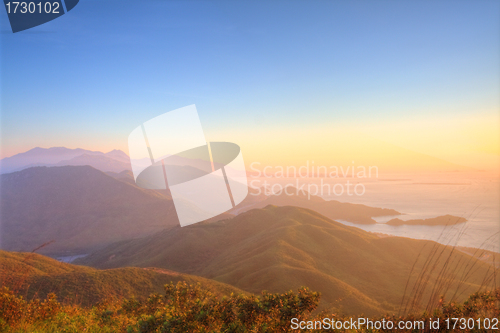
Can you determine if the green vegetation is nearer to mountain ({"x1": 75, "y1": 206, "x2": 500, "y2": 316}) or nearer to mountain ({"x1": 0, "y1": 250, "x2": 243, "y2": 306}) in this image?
mountain ({"x1": 75, "y1": 206, "x2": 500, "y2": 316})

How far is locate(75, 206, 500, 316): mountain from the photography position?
73.7 feet

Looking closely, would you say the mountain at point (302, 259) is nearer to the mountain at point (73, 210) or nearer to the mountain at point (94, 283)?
the mountain at point (94, 283)

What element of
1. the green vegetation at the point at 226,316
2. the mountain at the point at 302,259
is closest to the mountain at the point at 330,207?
the mountain at the point at 302,259

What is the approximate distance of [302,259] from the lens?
2977 centimetres

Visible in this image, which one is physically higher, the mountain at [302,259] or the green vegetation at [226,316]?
the green vegetation at [226,316]

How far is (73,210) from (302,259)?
81868mm

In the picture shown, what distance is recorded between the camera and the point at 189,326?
3.99 meters

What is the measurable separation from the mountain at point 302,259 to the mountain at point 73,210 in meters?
23.1

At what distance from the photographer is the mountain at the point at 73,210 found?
72.8m

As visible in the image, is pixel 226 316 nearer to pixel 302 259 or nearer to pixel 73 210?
pixel 302 259

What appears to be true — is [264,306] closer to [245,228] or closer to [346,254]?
[346,254]

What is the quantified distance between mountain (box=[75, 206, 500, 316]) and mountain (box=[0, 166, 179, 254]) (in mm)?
23076

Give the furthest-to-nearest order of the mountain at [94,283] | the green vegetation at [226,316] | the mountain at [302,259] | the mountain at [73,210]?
the mountain at [73,210] < the mountain at [302,259] < the mountain at [94,283] < the green vegetation at [226,316]

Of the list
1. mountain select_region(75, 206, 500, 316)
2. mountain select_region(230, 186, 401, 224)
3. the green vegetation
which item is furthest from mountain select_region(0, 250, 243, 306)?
mountain select_region(230, 186, 401, 224)
